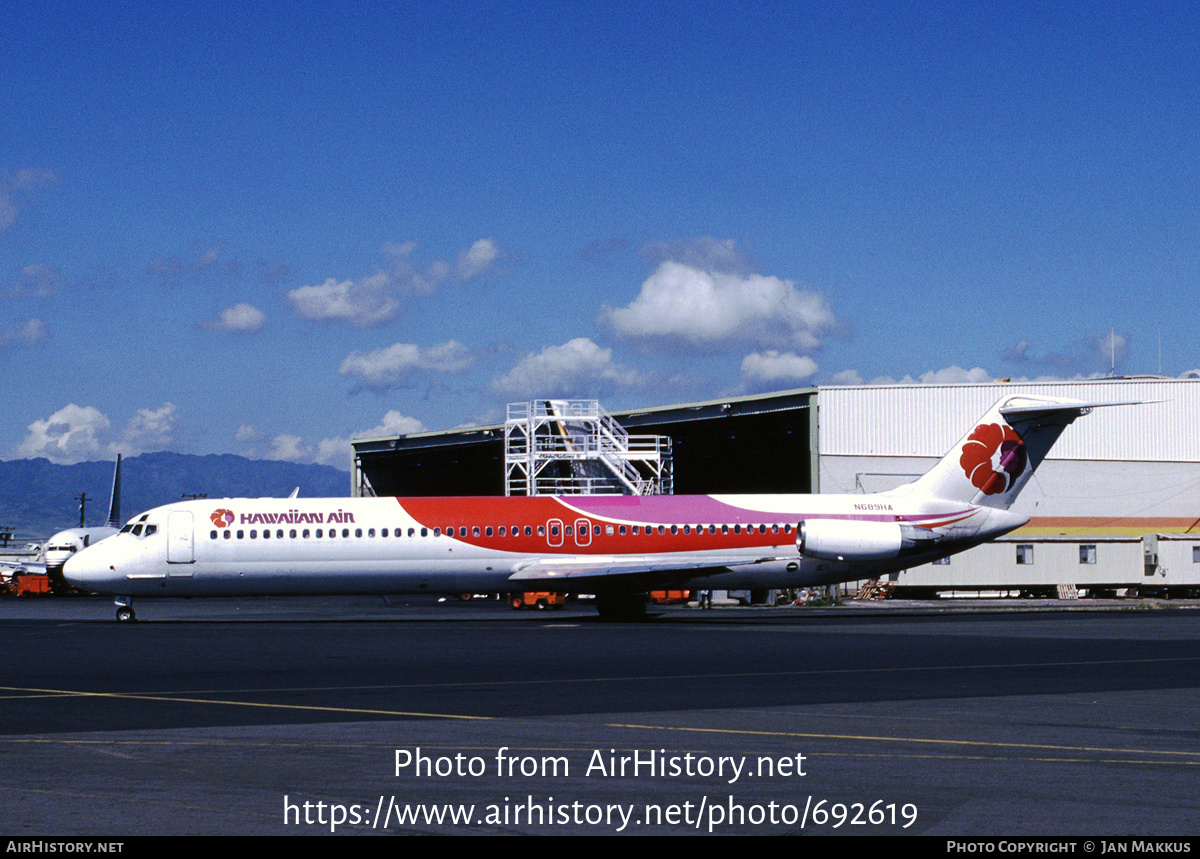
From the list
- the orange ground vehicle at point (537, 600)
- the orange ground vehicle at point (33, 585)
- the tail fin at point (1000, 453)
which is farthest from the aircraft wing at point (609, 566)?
the orange ground vehicle at point (33, 585)

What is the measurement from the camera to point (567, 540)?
130ft

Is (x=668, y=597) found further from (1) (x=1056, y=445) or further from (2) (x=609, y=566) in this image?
(1) (x=1056, y=445)

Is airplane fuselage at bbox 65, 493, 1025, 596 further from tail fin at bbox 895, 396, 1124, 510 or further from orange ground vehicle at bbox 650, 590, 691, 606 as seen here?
orange ground vehicle at bbox 650, 590, 691, 606

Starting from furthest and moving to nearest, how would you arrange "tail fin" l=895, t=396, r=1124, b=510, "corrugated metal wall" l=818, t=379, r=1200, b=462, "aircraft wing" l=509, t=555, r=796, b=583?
"corrugated metal wall" l=818, t=379, r=1200, b=462 → "tail fin" l=895, t=396, r=1124, b=510 → "aircraft wing" l=509, t=555, r=796, b=583

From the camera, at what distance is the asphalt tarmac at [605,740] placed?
28.0ft

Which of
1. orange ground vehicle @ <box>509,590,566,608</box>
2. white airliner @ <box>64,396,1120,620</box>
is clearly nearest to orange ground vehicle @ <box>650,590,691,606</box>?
orange ground vehicle @ <box>509,590,566,608</box>

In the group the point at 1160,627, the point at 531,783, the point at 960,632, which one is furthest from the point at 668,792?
the point at 1160,627

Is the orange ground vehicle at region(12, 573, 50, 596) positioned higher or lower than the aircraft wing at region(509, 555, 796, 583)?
lower

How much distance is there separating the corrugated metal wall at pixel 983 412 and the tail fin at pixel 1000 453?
20925 mm

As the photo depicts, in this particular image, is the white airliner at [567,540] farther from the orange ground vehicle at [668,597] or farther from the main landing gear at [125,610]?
the orange ground vehicle at [668,597]

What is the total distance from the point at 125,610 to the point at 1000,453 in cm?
2823

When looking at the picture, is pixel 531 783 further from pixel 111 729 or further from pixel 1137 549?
pixel 1137 549

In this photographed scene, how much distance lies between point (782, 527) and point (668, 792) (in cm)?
3098

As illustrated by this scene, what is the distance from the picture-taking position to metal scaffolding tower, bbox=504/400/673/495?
2495 inches
